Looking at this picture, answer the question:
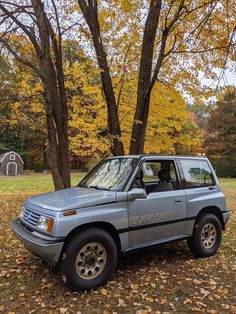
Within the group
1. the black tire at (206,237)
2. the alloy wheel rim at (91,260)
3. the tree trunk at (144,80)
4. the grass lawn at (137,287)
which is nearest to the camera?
the grass lawn at (137,287)

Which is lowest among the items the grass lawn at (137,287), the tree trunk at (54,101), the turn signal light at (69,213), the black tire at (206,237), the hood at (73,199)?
the grass lawn at (137,287)

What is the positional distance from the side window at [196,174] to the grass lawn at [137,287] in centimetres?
132

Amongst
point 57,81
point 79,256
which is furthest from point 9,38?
point 79,256

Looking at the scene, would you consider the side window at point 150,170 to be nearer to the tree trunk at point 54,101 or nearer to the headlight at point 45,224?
the headlight at point 45,224

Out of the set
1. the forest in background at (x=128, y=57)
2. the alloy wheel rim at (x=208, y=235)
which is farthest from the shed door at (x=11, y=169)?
the alloy wheel rim at (x=208, y=235)

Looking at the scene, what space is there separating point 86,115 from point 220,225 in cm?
862

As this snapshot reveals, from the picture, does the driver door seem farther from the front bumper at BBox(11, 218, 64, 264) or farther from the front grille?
the front grille

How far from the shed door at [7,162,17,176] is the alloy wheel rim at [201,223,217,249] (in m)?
34.0

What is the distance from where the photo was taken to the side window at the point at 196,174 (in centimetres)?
535

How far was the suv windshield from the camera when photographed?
4.64 metres

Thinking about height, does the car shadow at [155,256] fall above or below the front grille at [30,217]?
below

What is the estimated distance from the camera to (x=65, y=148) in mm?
9188

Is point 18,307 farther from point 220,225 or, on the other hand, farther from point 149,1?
point 149,1

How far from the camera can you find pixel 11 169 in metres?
36.3
